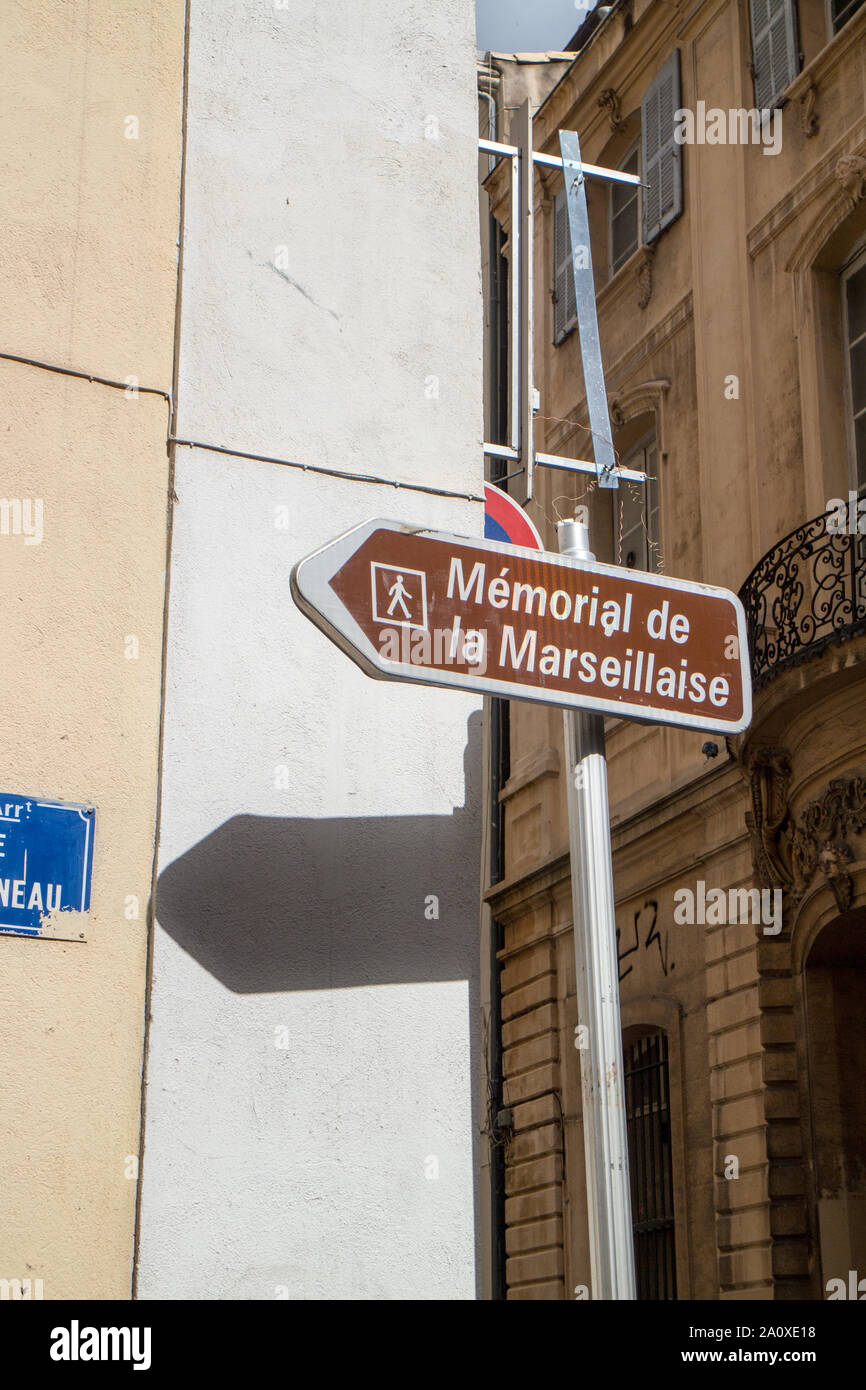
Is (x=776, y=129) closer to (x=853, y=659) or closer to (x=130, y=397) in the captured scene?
(x=853, y=659)

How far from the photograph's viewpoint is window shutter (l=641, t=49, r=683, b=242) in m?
16.5

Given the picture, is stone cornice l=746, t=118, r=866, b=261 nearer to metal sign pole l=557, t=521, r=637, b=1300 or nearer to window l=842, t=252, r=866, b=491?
window l=842, t=252, r=866, b=491

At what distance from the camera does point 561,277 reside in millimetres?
18859

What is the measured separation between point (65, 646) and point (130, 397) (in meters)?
0.75

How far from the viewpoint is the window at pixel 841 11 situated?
14016 mm

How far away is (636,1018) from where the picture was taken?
14961 millimetres

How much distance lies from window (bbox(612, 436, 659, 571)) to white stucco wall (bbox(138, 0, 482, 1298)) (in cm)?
1110

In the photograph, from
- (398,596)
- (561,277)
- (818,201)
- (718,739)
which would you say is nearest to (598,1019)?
(398,596)

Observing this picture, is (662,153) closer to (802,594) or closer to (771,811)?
(802,594)

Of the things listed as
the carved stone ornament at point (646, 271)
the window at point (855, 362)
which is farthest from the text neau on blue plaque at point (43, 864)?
the carved stone ornament at point (646, 271)

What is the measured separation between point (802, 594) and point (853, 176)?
11.4 feet

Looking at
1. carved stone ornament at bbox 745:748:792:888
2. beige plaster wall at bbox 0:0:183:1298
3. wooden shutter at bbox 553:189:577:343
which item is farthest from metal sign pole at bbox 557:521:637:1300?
wooden shutter at bbox 553:189:577:343
